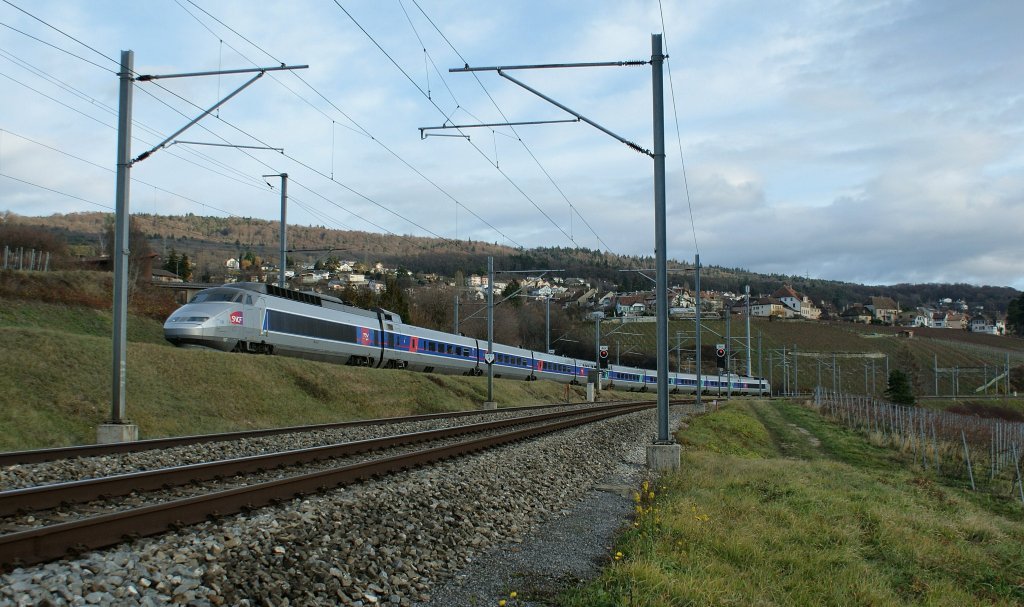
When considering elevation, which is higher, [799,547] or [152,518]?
[152,518]

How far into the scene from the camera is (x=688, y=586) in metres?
6.77

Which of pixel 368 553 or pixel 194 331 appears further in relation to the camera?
pixel 194 331

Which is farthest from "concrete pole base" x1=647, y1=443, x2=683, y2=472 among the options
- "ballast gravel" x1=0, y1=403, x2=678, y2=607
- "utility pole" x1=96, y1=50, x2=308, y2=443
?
"utility pole" x1=96, y1=50, x2=308, y2=443

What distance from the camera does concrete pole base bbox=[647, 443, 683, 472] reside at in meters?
15.2

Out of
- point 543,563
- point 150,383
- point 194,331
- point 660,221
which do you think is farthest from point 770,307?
point 543,563

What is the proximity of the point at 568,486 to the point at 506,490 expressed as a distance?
1.70 meters

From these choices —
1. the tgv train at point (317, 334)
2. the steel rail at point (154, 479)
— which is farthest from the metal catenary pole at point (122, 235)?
the tgv train at point (317, 334)

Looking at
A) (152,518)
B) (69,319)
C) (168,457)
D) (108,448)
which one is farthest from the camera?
(69,319)

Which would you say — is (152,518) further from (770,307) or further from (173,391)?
(770,307)

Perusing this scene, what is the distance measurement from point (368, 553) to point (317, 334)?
26.5m

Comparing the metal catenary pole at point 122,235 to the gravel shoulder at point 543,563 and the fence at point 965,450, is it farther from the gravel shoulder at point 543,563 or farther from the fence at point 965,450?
the fence at point 965,450

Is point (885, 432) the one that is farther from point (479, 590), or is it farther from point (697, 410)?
point (479, 590)

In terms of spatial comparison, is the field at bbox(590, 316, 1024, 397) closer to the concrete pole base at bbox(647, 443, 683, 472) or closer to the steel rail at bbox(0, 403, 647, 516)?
the concrete pole base at bbox(647, 443, 683, 472)

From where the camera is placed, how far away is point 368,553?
702 centimetres
